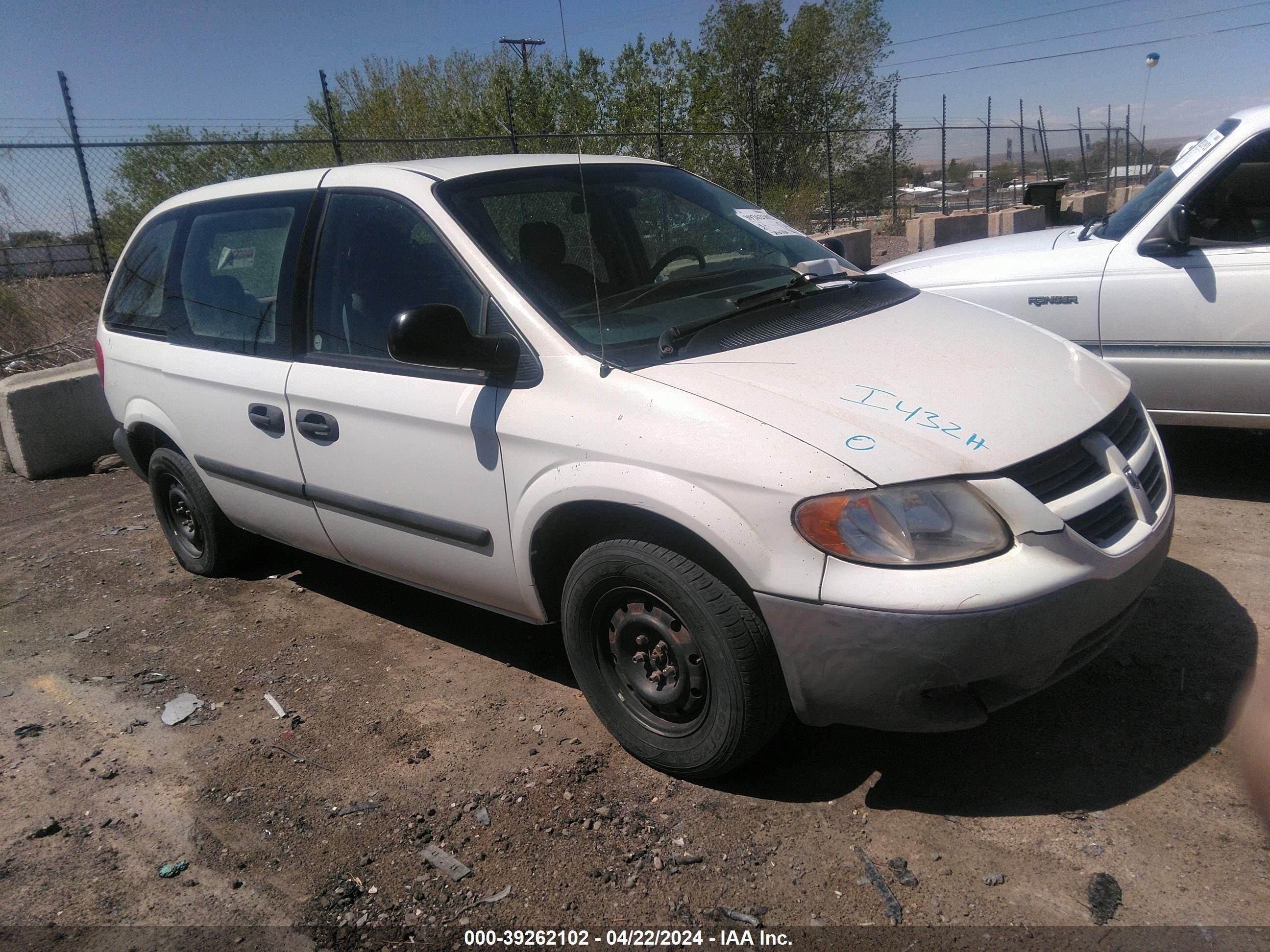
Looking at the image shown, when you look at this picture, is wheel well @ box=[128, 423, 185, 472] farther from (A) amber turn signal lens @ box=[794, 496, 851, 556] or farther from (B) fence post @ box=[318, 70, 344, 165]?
(B) fence post @ box=[318, 70, 344, 165]

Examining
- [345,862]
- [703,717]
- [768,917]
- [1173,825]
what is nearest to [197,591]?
[345,862]

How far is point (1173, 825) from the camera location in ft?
7.94

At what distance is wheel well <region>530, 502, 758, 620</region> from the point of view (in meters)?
2.50

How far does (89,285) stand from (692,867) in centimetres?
1139

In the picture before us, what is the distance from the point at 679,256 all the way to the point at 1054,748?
212cm

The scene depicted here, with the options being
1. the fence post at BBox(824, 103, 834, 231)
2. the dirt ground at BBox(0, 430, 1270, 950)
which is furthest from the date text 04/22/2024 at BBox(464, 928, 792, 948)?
the fence post at BBox(824, 103, 834, 231)

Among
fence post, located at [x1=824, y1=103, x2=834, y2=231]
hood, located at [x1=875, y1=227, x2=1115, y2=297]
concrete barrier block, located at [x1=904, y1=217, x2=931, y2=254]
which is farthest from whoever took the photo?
concrete barrier block, located at [x1=904, y1=217, x2=931, y2=254]

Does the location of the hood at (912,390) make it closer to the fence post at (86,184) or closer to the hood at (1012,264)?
the hood at (1012,264)

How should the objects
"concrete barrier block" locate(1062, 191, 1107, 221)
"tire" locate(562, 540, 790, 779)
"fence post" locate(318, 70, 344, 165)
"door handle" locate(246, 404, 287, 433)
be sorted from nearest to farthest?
"tire" locate(562, 540, 790, 779) < "door handle" locate(246, 404, 287, 433) < "fence post" locate(318, 70, 344, 165) < "concrete barrier block" locate(1062, 191, 1107, 221)

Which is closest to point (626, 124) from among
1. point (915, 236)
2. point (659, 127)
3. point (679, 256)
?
point (659, 127)

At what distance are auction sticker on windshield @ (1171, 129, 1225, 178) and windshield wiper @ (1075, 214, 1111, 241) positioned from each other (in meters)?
0.44

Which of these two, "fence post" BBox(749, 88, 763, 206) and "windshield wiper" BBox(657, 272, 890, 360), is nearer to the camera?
"windshield wiper" BBox(657, 272, 890, 360)

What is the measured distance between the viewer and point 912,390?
2.59m

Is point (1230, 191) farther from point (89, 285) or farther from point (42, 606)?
point (89, 285)
